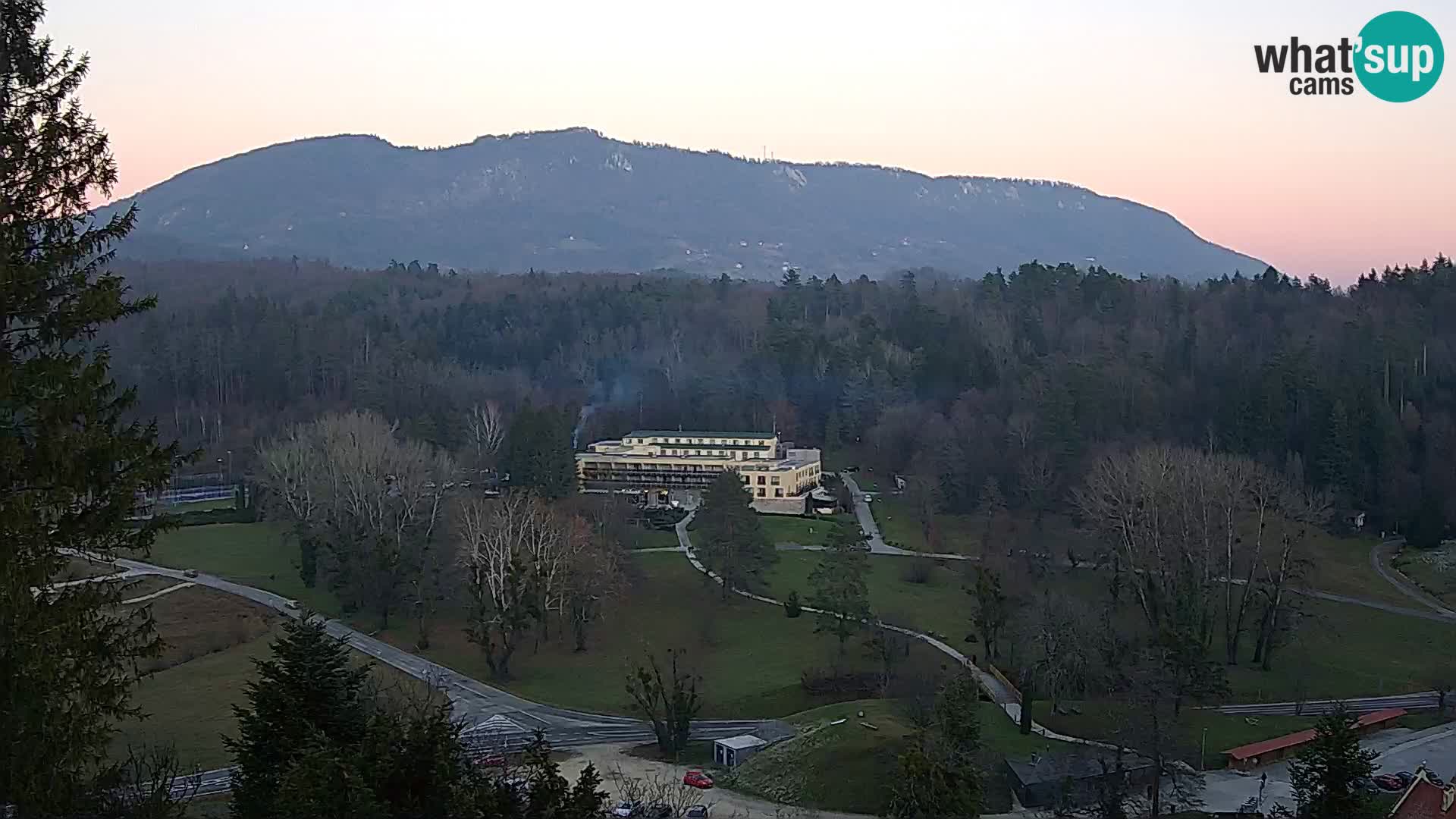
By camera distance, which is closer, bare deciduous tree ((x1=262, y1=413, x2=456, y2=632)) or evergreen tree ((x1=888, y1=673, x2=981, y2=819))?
evergreen tree ((x1=888, y1=673, x2=981, y2=819))

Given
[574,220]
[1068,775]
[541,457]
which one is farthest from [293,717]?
[574,220]

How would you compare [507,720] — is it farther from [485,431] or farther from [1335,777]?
[485,431]

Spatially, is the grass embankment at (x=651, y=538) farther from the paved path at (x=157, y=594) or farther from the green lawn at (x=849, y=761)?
the green lawn at (x=849, y=761)

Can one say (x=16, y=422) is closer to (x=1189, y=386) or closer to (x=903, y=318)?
(x=1189, y=386)

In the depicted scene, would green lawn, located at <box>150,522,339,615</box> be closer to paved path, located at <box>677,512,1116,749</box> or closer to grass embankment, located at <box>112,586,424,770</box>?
grass embankment, located at <box>112,586,424,770</box>

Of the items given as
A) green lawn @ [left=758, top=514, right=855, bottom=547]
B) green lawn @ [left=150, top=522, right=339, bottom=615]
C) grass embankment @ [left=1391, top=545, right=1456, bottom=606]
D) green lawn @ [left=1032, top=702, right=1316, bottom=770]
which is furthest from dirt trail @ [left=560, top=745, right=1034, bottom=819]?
grass embankment @ [left=1391, top=545, right=1456, bottom=606]

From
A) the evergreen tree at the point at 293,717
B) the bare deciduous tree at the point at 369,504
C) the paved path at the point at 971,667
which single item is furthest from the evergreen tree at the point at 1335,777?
the bare deciduous tree at the point at 369,504

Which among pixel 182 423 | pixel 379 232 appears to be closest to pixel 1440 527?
pixel 182 423
